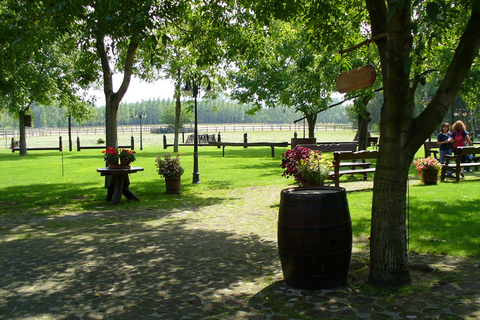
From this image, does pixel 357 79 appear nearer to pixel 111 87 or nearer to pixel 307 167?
pixel 307 167

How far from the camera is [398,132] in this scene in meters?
4.71

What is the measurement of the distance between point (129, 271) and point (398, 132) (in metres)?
3.58

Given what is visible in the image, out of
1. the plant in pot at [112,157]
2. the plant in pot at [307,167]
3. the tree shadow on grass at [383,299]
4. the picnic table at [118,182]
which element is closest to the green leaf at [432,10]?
the tree shadow on grass at [383,299]

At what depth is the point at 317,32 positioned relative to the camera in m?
9.54

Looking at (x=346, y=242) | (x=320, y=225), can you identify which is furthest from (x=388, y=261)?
(x=320, y=225)

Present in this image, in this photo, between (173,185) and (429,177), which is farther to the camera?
(173,185)

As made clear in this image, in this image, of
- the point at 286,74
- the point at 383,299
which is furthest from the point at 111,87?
the point at 286,74

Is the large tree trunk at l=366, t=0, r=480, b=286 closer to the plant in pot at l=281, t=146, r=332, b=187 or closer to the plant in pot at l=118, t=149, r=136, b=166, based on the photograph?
the plant in pot at l=281, t=146, r=332, b=187

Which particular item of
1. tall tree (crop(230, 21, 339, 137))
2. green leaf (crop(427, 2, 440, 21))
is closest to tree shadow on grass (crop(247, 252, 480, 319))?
green leaf (crop(427, 2, 440, 21))

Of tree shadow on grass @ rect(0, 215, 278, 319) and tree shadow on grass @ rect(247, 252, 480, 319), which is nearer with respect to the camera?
tree shadow on grass @ rect(247, 252, 480, 319)

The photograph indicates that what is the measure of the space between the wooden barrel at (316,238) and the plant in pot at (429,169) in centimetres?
887

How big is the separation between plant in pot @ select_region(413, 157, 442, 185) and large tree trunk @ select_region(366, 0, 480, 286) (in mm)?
8639

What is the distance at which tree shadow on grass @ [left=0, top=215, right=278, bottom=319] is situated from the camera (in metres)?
4.54

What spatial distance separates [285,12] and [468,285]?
674cm
